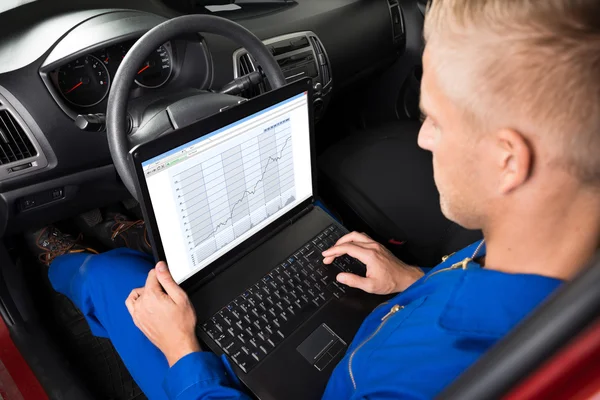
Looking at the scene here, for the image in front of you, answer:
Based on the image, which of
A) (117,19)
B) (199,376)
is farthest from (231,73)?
(199,376)

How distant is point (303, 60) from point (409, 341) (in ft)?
3.91

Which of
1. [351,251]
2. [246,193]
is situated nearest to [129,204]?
[246,193]

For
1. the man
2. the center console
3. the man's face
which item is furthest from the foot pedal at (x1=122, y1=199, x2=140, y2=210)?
the man's face

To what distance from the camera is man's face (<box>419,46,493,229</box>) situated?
597 millimetres

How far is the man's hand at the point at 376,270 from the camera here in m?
1.02

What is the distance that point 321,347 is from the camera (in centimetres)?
94

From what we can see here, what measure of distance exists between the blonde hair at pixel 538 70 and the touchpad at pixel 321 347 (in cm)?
54

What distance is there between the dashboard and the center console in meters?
0.02

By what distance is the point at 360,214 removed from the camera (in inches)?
56.2

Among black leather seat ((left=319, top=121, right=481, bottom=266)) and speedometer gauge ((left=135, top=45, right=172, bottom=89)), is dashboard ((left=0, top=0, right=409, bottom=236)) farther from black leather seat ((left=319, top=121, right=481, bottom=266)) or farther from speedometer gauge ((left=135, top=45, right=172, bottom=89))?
black leather seat ((left=319, top=121, right=481, bottom=266))

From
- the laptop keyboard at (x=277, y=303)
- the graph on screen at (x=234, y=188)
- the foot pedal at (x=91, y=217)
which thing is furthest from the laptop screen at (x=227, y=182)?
the foot pedal at (x=91, y=217)

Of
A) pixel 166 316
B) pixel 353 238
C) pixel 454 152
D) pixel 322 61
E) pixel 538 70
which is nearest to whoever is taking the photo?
pixel 538 70

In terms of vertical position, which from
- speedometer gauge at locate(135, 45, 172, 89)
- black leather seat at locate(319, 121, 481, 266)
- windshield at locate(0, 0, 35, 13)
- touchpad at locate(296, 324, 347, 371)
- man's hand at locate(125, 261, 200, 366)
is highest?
windshield at locate(0, 0, 35, 13)

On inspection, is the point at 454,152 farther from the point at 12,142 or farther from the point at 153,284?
the point at 12,142
